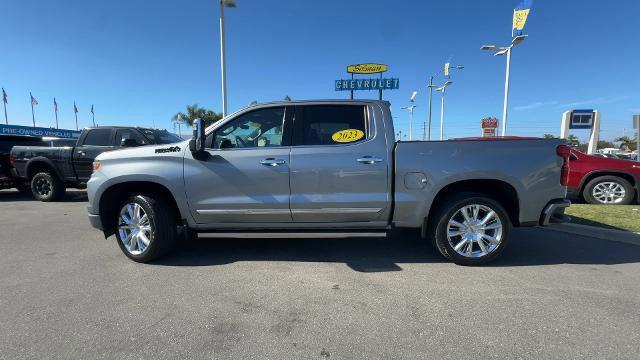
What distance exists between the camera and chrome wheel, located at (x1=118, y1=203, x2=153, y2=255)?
13.5ft

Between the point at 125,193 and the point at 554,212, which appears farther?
the point at 125,193

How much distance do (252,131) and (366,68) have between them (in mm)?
22937

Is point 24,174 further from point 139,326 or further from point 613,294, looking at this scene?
point 613,294

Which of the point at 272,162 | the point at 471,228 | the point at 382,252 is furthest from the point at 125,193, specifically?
the point at 471,228

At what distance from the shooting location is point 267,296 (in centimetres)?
325

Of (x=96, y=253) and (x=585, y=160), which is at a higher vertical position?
(x=585, y=160)

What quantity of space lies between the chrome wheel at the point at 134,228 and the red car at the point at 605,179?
27.8 ft

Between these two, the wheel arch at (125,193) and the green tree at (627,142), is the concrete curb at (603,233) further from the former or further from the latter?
the green tree at (627,142)

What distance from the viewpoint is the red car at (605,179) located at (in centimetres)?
736

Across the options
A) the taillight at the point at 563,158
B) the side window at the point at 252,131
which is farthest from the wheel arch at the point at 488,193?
the side window at the point at 252,131

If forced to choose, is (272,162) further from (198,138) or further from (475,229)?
(475,229)

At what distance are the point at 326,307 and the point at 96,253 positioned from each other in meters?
3.43

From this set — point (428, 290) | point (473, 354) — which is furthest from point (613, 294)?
point (473, 354)

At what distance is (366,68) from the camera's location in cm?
2527
